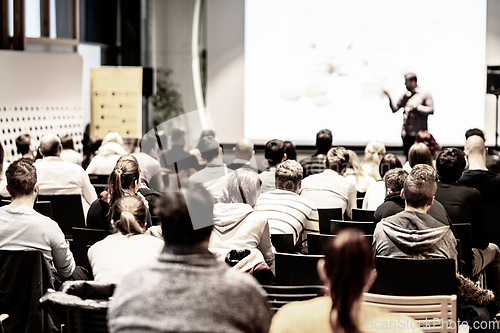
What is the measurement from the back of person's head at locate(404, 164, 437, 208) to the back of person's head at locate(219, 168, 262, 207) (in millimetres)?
1045

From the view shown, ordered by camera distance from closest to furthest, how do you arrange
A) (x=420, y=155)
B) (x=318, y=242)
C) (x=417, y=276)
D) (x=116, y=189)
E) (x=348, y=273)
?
(x=348, y=273)
(x=417, y=276)
(x=318, y=242)
(x=116, y=189)
(x=420, y=155)

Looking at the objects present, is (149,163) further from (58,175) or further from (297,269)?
(297,269)

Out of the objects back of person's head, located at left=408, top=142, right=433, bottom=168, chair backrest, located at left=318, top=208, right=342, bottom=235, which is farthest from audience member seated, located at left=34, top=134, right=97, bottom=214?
back of person's head, located at left=408, top=142, right=433, bottom=168

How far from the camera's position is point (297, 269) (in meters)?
2.99

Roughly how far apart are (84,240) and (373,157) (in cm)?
337

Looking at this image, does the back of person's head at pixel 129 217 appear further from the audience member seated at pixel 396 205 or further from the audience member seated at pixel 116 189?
the audience member seated at pixel 396 205

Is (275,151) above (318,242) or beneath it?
above

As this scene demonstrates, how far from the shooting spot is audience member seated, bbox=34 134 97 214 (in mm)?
5281

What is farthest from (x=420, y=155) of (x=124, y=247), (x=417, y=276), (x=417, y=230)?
(x=124, y=247)

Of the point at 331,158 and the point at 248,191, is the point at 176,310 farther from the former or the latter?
the point at 331,158

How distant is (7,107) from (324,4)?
515cm

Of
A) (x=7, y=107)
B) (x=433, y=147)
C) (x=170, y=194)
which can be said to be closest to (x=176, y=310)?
(x=170, y=194)

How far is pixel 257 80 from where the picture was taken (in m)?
9.99

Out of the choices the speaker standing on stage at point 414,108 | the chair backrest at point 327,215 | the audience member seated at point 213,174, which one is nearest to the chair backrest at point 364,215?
the chair backrest at point 327,215
